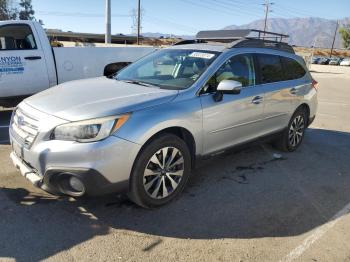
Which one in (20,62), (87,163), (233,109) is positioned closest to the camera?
(87,163)

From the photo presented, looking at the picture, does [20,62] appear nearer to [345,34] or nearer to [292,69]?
[292,69]

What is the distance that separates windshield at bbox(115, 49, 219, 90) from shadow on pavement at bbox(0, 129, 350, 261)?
51.6 inches

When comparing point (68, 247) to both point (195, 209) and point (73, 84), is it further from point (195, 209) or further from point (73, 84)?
point (73, 84)

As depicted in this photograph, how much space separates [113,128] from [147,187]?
2.55 feet

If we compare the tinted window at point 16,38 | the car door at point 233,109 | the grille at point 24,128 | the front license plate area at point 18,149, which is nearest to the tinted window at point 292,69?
the car door at point 233,109

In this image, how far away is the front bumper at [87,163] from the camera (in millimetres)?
3387

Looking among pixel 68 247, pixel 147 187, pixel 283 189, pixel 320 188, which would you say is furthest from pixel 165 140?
pixel 320 188

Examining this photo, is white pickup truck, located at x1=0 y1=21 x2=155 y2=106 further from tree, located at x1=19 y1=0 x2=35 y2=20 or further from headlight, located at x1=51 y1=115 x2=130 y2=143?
tree, located at x1=19 y1=0 x2=35 y2=20

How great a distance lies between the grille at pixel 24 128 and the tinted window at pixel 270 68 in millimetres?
3103

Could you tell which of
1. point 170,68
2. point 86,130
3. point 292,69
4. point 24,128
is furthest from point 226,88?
point 292,69

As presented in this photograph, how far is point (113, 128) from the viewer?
11.5 feet

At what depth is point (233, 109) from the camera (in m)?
4.70

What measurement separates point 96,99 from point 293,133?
365cm

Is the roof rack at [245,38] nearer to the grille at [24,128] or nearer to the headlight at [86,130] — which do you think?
the headlight at [86,130]
